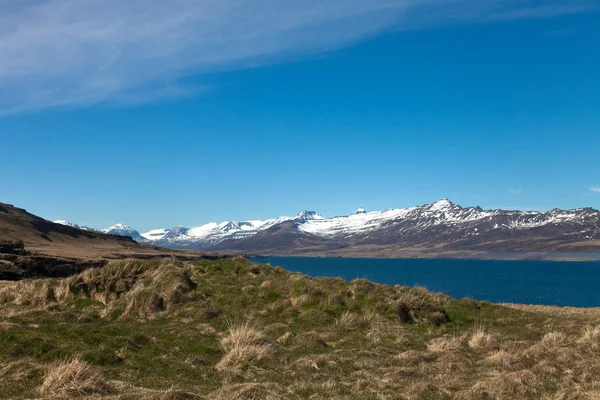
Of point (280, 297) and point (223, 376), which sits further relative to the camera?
point (280, 297)

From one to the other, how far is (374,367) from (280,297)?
12.4m

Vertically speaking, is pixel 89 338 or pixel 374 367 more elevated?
pixel 89 338

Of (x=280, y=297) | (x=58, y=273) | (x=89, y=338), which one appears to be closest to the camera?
(x=89, y=338)

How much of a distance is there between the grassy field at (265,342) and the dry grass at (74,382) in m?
0.04

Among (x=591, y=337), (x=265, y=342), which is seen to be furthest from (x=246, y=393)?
(x=591, y=337)

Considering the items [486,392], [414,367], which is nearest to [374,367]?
[414,367]

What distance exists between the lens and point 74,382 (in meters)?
12.3

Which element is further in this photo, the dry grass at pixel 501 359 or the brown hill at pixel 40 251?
the brown hill at pixel 40 251

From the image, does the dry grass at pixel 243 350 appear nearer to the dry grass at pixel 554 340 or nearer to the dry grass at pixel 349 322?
the dry grass at pixel 349 322

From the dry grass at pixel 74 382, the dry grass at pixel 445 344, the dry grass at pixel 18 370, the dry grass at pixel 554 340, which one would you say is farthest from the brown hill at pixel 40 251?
the dry grass at pixel 554 340

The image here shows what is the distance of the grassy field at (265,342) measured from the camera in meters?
13.5

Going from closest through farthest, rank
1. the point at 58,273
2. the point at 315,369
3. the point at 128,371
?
the point at 128,371, the point at 315,369, the point at 58,273

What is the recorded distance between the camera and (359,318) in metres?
25.1

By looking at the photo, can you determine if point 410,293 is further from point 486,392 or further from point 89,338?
point 89,338
